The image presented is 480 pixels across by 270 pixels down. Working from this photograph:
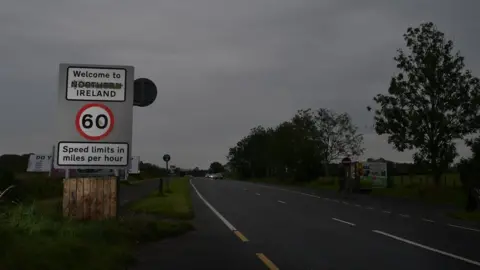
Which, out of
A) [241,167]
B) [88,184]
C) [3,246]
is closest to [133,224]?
[88,184]

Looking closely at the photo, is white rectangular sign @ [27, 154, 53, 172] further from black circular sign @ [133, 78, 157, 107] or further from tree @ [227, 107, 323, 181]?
tree @ [227, 107, 323, 181]

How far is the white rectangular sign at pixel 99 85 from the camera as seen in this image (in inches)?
522

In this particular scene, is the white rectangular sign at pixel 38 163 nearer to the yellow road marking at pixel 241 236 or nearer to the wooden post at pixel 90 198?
the yellow road marking at pixel 241 236

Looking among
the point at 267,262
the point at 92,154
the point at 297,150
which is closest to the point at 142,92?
Result: the point at 92,154

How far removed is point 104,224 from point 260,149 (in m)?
96.3

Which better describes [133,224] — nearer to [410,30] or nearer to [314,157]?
[410,30]

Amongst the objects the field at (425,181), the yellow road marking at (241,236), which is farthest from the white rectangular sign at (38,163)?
the yellow road marking at (241,236)

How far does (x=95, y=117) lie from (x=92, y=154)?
81 cm

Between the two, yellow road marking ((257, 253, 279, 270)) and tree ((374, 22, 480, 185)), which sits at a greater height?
tree ((374, 22, 480, 185))

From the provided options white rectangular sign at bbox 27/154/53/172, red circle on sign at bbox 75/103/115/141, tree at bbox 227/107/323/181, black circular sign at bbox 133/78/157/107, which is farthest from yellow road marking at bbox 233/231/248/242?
tree at bbox 227/107/323/181

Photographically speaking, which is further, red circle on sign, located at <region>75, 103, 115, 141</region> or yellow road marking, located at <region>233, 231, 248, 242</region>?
yellow road marking, located at <region>233, 231, 248, 242</region>

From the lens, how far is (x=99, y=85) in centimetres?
1334

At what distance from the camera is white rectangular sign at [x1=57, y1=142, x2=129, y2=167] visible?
523 inches

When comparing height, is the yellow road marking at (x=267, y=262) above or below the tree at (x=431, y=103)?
below
